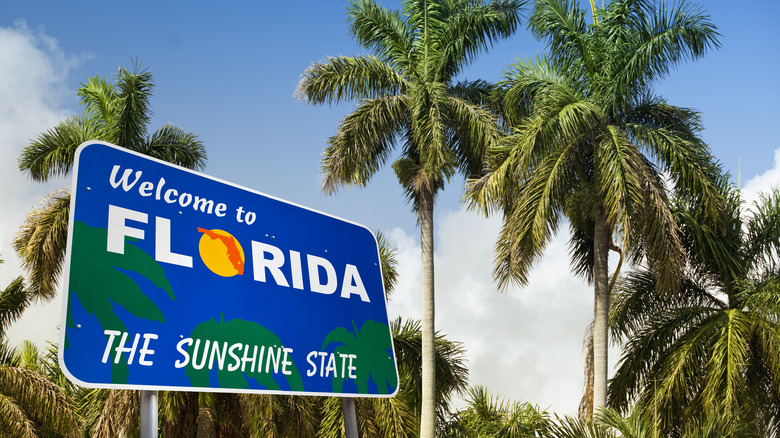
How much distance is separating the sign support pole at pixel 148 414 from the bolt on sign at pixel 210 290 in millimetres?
95

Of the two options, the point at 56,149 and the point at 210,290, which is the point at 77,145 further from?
the point at 210,290

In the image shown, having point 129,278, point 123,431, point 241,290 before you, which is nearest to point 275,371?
point 241,290

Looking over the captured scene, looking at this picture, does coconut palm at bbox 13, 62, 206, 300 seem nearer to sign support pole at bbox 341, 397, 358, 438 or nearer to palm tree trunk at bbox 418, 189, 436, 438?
palm tree trunk at bbox 418, 189, 436, 438

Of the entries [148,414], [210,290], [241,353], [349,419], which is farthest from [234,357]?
[349,419]

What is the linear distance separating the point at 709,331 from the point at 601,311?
2419mm

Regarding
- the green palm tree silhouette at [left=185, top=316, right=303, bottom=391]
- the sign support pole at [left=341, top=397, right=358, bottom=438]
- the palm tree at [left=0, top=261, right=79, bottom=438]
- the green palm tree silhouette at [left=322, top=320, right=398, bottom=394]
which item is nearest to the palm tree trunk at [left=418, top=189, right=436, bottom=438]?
the palm tree at [left=0, top=261, right=79, bottom=438]

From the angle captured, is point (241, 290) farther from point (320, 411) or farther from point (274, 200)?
point (320, 411)

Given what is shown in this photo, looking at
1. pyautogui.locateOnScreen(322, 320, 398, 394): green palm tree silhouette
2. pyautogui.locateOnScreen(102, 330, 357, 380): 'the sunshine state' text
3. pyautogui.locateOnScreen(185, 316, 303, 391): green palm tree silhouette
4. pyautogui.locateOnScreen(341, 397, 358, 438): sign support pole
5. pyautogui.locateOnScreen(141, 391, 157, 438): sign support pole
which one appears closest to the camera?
pyautogui.locateOnScreen(102, 330, 357, 380): 'the sunshine state' text

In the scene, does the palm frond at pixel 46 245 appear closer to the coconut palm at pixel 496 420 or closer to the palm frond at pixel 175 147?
the palm frond at pixel 175 147

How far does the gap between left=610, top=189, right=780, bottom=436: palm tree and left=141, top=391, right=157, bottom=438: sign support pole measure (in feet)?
41.9

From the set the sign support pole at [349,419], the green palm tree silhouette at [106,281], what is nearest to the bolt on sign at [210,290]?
the green palm tree silhouette at [106,281]

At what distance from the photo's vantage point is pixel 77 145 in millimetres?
17719

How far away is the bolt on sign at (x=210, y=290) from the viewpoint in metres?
4.07

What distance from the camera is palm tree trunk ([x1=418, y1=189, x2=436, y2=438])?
59.5 ft
